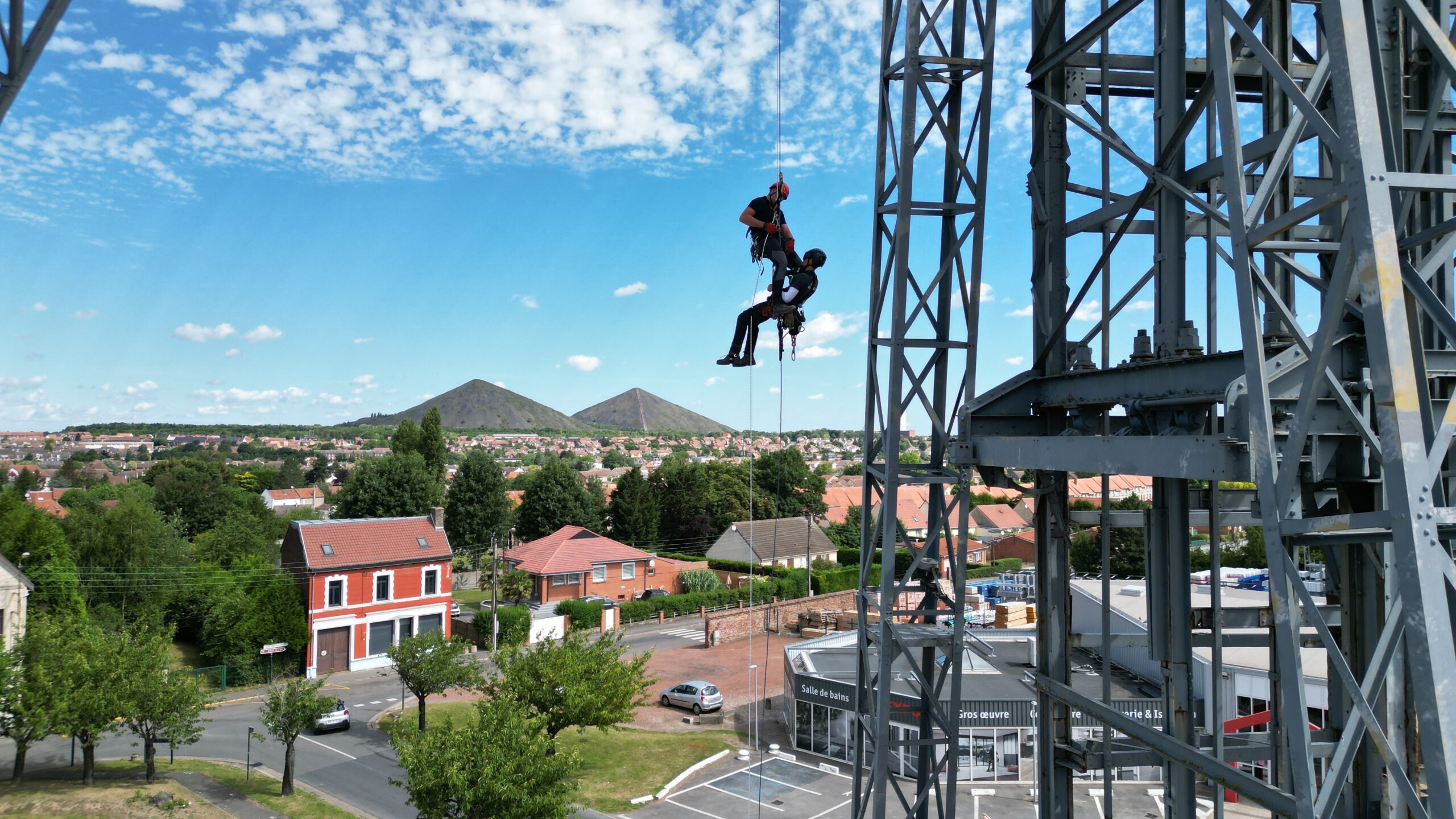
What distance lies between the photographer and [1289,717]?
306 cm

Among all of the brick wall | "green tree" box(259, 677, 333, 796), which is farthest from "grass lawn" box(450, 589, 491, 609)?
"green tree" box(259, 677, 333, 796)

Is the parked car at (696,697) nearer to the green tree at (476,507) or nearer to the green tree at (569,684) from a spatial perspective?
the green tree at (569,684)

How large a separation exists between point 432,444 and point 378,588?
26.6 m

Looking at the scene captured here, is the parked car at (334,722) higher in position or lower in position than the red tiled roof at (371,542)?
lower

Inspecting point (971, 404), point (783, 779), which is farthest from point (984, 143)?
point (783, 779)

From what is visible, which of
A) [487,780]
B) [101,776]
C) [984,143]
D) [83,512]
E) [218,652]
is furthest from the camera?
[83,512]

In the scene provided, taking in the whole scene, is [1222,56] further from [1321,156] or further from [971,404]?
[971,404]

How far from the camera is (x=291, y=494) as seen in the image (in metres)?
90.3

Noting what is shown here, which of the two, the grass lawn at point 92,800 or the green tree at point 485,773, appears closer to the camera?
the green tree at point 485,773

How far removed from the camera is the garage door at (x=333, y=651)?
93.8 feet

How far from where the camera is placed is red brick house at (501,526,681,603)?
3866 centimetres

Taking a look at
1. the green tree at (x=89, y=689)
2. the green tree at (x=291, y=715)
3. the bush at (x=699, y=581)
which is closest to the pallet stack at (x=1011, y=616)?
the bush at (x=699, y=581)

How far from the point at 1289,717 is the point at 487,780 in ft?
38.9

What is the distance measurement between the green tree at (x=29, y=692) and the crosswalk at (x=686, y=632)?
21696mm
